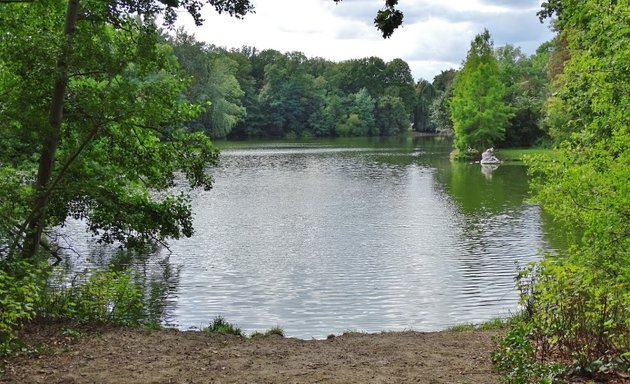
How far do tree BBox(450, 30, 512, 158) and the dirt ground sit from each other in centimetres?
4634

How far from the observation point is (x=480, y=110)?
179 ft

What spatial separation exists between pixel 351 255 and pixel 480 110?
40291 millimetres

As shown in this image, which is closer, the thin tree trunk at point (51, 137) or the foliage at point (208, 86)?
the thin tree trunk at point (51, 137)

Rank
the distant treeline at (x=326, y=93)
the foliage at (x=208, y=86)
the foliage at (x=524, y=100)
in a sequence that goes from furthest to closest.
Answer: the foliage at (x=208, y=86)
the distant treeline at (x=326, y=93)
the foliage at (x=524, y=100)

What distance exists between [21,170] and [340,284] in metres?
7.28

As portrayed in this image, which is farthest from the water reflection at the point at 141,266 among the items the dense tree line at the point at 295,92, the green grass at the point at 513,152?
the dense tree line at the point at 295,92

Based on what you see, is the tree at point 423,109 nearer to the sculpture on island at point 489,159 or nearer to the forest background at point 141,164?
the sculpture on island at point 489,159

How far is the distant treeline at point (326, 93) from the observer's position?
69.4m

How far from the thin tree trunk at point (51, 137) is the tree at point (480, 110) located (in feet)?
150

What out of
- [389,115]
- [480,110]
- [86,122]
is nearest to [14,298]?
[86,122]

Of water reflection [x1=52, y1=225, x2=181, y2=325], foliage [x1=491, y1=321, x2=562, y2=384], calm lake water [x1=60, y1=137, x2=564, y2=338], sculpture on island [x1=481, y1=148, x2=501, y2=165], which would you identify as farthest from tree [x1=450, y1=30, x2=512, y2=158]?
foliage [x1=491, y1=321, x2=562, y2=384]

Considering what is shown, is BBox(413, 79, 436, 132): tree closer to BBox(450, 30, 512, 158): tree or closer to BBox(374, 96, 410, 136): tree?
BBox(374, 96, 410, 136): tree

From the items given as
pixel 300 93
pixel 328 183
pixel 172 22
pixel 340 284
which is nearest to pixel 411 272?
pixel 340 284

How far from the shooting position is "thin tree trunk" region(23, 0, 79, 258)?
9.37m
